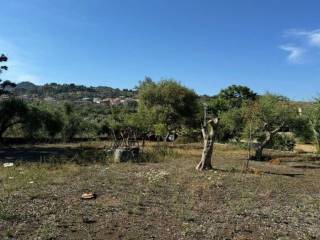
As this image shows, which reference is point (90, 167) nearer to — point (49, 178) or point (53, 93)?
point (49, 178)

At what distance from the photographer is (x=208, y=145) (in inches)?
828

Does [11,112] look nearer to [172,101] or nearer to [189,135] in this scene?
[172,101]

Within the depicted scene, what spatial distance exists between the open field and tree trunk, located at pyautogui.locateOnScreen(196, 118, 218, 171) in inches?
23.7

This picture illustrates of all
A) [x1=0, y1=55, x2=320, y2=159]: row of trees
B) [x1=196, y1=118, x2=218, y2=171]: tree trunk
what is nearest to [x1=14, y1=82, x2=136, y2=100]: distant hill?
[x1=0, y1=55, x2=320, y2=159]: row of trees

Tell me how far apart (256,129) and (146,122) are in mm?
13526

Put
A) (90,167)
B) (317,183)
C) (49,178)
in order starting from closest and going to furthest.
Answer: (49,178) → (317,183) → (90,167)

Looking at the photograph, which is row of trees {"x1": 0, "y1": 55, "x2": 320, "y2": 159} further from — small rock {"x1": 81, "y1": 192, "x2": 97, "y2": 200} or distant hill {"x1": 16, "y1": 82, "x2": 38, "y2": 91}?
distant hill {"x1": 16, "y1": 82, "x2": 38, "y2": 91}

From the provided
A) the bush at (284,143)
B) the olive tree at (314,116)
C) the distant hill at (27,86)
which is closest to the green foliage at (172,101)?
the bush at (284,143)

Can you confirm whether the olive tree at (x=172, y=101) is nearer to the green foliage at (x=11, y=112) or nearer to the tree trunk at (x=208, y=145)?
the green foliage at (x=11, y=112)

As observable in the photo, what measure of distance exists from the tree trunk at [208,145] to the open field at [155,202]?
603 mm

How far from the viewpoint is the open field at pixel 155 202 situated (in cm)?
1020

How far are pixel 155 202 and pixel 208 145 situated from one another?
8199 millimetres

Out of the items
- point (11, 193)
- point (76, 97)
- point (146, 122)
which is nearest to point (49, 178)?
point (11, 193)

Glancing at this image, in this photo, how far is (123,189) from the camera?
15.1 m
